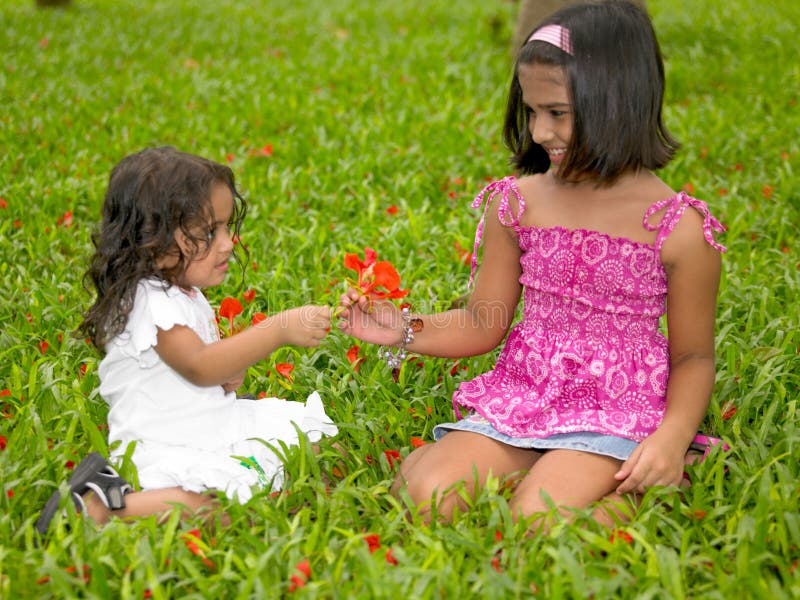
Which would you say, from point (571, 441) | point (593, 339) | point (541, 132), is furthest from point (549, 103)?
point (571, 441)

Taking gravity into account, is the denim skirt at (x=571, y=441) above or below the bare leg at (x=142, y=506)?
above

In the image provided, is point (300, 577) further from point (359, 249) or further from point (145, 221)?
point (359, 249)

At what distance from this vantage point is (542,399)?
8.62ft

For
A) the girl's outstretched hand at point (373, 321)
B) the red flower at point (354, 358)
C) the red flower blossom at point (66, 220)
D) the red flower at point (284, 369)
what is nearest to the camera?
the girl's outstretched hand at point (373, 321)

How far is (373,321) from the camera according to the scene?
2.72 m

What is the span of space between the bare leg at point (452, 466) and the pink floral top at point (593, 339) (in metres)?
0.07

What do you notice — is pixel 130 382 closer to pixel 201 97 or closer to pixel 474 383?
pixel 474 383

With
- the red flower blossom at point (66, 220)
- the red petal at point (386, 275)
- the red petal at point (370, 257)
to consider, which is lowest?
the red flower blossom at point (66, 220)

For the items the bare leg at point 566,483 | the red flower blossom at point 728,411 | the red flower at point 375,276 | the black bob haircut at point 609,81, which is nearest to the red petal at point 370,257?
the red flower at point 375,276

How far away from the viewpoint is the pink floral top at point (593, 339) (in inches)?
100

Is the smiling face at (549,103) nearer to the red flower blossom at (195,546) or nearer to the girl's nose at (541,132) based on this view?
the girl's nose at (541,132)

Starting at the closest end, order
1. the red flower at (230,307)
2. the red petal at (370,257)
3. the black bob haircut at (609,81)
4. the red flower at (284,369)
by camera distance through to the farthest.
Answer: the black bob haircut at (609,81)
the red petal at (370,257)
the red flower at (230,307)
the red flower at (284,369)

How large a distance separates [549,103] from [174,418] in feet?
4.39

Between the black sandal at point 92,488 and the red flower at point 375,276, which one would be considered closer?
the black sandal at point 92,488
